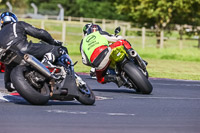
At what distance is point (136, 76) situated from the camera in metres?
13.6

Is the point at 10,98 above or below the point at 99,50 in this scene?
below

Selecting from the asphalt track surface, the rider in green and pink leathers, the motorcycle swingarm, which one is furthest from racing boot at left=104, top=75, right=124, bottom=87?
the motorcycle swingarm

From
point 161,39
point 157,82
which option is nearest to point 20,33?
point 157,82

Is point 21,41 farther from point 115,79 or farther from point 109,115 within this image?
A: point 115,79

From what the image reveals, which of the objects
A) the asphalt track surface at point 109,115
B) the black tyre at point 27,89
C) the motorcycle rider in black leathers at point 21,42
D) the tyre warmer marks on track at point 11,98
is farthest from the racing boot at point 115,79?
the black tyre at point 27,89

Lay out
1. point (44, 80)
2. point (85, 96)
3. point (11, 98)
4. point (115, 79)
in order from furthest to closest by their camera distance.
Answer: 1. point (115, 79)
2. point (11, 98)
3. point (85, 96)
4. point (44, 80)

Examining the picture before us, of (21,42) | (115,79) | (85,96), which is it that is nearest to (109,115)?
(85,96)

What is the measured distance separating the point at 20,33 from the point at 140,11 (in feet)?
125

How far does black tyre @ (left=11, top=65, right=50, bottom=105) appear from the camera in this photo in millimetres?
10242

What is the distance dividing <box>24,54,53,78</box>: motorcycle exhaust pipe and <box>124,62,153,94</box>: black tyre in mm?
3401

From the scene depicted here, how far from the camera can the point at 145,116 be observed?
1019cm

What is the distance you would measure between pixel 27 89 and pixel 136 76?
3.86 m

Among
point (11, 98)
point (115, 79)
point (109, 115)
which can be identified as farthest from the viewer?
point (115, 79)

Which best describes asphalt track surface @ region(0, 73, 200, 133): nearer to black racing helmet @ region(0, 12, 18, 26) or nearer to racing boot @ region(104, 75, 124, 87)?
racing boot @ region(104, 75, 124, 87)
